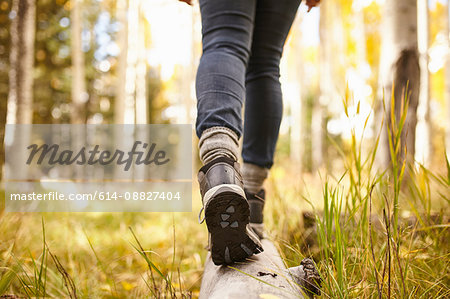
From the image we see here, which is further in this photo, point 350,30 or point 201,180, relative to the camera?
point 350,30

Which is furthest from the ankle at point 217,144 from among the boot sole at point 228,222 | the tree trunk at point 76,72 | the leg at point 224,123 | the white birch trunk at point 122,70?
the white birch trunk at point 122,70

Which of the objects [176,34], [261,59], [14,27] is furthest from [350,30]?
[261,59]

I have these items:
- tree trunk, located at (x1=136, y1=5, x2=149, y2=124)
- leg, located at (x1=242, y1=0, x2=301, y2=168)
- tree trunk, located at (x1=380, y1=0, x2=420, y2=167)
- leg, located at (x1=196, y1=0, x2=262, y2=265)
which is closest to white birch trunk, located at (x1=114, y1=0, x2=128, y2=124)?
tree trunk, located at (x1=136, y1=5, x2=149, y2=124)

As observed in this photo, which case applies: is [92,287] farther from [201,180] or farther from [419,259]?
[419,259]

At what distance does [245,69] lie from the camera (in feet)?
3.33

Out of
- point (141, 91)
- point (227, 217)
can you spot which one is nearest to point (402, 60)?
point (227, 217)

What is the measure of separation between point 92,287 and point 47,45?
423 inches

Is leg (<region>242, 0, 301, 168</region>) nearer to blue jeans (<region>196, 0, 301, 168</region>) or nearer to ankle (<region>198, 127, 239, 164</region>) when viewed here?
blue jeans (<region>196, 0, 301, 168</region>)

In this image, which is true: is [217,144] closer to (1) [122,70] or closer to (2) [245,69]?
(2) [245,69]

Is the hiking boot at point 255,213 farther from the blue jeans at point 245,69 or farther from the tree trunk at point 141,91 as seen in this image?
the tree trunk at point 141,91

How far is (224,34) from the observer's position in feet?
3.23

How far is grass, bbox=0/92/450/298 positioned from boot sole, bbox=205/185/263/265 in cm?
13

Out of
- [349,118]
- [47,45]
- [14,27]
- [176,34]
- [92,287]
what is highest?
[176,34]

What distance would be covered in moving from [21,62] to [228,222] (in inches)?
150
